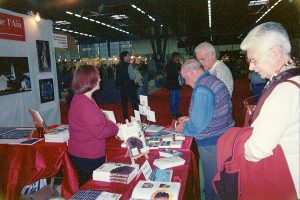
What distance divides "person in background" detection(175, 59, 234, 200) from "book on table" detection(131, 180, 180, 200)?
2.32ft

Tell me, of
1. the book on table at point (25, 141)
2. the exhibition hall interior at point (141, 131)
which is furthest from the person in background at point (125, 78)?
the book on table at point (25, 141)

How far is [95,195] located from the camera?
1675mm

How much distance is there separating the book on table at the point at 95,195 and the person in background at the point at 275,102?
80 cm

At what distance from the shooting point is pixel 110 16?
18.0m

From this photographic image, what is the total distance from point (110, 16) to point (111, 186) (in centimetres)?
1726

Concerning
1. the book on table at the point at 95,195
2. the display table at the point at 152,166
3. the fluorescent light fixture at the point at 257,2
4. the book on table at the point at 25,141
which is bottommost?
the display table at the point at 152,166

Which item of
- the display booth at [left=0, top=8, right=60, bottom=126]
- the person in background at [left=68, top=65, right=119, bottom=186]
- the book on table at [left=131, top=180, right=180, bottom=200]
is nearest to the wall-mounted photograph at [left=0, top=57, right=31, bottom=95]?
the display booth at [left=0, top=8, right=60, bottom=126]

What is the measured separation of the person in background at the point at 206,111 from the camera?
226cm

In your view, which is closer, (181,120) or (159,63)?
(181,120)

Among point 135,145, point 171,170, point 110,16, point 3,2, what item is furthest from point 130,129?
point 110,16

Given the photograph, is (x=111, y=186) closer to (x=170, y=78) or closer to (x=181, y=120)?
(x=181, y=120)

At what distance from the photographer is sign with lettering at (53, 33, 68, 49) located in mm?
5406

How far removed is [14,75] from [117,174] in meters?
3.02

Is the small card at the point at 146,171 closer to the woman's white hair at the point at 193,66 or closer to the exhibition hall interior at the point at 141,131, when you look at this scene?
the exhibition hall interior at the point at 141,131
